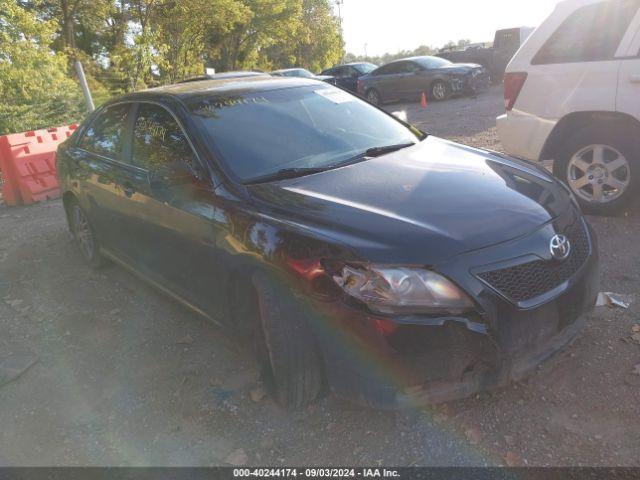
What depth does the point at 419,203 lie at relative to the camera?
8.36 ft

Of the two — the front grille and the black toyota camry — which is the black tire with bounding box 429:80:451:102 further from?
the front grille

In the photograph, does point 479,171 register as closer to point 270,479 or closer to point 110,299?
point 270,479

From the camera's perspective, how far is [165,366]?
3301 millimetres

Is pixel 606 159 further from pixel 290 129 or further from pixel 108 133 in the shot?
pixel 108 133

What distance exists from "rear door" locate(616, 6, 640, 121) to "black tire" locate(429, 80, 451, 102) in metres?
11.5

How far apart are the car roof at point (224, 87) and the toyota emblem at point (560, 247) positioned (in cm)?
219

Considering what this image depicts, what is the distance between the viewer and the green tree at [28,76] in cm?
1082

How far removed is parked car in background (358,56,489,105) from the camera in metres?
15.2

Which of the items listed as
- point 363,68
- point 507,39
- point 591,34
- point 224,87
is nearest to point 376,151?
point 224,87

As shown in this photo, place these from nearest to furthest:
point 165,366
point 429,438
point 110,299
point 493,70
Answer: point 429,438 → point 165,366 → point 110,299 → point 493,70

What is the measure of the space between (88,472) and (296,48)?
38266mm

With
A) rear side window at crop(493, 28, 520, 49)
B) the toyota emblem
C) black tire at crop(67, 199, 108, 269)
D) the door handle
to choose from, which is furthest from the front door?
rear side window at crop(493, 28, 520, 49)

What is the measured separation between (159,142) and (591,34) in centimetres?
364

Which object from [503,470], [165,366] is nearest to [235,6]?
[165,366]
